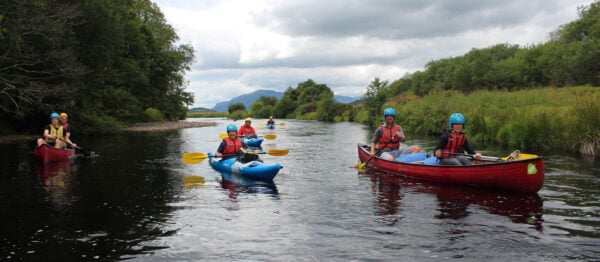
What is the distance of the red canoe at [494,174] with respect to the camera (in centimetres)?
793

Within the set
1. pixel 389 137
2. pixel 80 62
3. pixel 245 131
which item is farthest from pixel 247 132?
pixel 80 62

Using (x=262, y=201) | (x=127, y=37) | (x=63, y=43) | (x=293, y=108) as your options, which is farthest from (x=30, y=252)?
(x=293, y=108)

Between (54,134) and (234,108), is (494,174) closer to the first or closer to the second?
(54,134)

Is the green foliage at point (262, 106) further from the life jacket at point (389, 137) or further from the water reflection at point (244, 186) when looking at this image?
the water reflection at point (244, 186)

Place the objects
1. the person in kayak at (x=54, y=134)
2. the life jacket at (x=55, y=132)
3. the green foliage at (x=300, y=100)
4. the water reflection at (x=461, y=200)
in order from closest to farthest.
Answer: the water reflection at (x=461, y=200)
the person in kayak at (x=54, y=134)
the life jacket at (x=55, y=132)
the green foliage at (x=300, y=100)

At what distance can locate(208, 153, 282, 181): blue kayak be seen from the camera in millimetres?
9883

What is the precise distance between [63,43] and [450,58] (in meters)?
69.8

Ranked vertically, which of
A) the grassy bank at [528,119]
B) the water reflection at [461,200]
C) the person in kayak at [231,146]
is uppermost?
the grassy bank at [528,119]

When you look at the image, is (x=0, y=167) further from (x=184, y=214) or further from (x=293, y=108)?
(x=293, y=108)

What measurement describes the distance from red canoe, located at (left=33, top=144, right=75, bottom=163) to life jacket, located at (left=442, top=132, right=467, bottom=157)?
39.2 feet

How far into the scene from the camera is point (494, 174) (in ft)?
27.6

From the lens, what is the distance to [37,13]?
19.0 meters

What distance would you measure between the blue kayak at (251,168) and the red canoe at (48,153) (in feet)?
19.1

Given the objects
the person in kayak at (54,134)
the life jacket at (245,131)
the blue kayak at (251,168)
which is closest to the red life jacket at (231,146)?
the blue kayak at (251,168)
